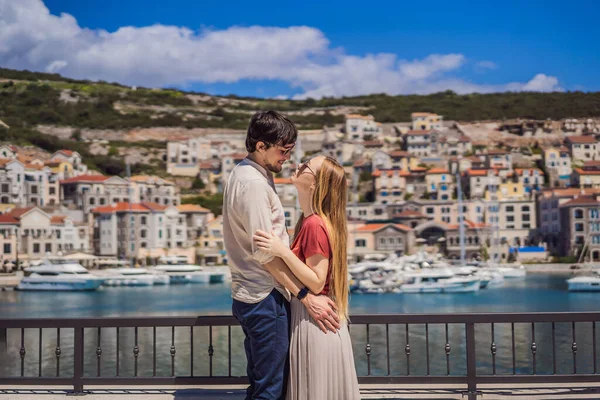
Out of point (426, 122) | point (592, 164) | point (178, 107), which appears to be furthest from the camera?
point (178, 107)

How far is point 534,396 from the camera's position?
4.77 meters

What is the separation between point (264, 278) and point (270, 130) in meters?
0.68

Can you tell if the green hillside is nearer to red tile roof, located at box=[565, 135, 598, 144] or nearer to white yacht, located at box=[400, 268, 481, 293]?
red tile roof, located at box=[565, 135, 598, 144]

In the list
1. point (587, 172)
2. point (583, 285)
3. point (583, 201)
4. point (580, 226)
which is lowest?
point (583, 285)

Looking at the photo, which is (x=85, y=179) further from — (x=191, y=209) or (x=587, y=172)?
(x=587, y=172)

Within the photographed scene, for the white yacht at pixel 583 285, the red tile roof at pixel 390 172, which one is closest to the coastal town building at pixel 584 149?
the red tile roof at pixel 390 172

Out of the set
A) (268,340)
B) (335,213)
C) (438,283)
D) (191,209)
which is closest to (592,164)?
(191,209)

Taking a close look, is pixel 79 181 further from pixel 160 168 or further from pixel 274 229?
pixel 274 229

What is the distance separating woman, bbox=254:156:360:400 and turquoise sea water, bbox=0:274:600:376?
5.98 ft

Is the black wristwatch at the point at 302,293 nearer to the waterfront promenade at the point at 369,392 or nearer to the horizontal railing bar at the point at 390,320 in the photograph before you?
the horizontal railing bar at the point at 390,320

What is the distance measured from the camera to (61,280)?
4762cm

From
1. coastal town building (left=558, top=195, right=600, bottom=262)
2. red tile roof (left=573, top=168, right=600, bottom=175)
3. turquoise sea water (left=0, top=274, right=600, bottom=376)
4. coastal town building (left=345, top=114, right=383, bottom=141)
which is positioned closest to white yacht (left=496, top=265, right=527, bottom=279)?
turquoise sea water (left=0, top=274, right=600, bottom=376)

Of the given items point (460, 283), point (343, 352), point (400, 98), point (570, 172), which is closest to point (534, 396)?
point (343, 352)

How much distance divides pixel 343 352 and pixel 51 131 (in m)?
103
